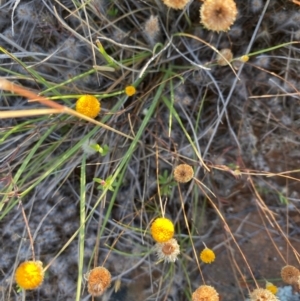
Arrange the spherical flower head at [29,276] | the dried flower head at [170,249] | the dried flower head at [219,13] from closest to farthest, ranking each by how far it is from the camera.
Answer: the dried flower head at [219,13] → the spherical flower head at [29,276] → the dried flower head at [170,249]

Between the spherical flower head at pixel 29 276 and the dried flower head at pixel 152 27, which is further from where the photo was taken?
the dried flower head at pixel 152 27

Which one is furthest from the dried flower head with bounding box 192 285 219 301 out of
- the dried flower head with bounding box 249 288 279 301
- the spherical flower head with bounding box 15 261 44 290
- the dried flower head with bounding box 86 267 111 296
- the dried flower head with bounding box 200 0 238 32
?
the dried flower head with bounding box 200 0 238 32

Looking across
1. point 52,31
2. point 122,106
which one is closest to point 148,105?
point 122,106

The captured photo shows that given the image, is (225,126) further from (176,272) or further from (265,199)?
(176,272)

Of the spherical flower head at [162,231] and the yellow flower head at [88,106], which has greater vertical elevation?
the yellow flower head at [88,106]

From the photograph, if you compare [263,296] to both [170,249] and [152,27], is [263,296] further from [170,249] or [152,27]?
[152,27]

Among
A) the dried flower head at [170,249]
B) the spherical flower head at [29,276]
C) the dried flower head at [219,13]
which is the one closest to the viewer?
the dried flower head at [219,13]

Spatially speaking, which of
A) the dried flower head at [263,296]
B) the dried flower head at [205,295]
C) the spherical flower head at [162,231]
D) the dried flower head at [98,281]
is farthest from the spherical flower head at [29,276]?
the dried flower head at [263,296]

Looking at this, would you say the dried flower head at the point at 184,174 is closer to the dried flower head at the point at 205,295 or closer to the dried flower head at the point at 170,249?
the dried flower head at the point at 170,249
